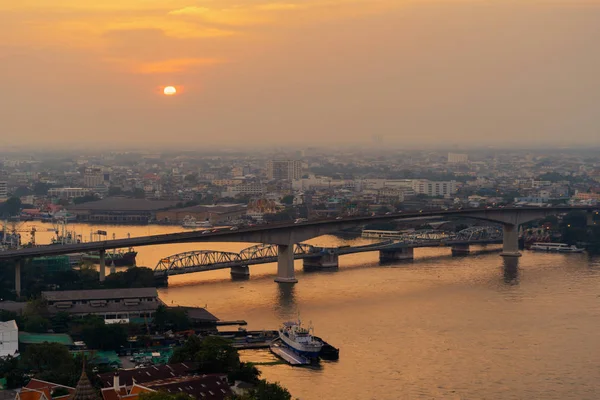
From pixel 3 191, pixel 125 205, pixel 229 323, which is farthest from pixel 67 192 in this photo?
pixel 229 323

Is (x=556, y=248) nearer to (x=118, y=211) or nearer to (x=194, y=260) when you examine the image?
(x=194, y=260)

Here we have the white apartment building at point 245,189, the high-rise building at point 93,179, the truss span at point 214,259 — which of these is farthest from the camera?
the high-rise building at point 93,179

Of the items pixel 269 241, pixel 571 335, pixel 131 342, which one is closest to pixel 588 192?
pixel 269 241

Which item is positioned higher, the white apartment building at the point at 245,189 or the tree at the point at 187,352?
the tree at the point at 187,352

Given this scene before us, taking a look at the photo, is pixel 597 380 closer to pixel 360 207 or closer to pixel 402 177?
pixel 360 207

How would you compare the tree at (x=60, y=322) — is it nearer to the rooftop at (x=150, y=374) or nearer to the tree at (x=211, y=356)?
the tree at (x=211, y=356)

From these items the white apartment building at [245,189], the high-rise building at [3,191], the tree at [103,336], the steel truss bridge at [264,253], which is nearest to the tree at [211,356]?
the tree at [103,336]

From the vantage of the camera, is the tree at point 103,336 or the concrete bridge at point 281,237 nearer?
the tree at point 103,336
